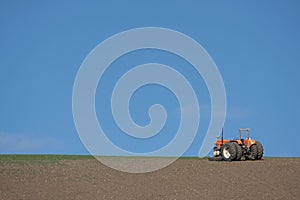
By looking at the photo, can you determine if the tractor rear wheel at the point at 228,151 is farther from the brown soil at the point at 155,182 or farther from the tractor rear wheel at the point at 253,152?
the brown soil at the point at 155,182

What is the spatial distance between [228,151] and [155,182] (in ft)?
29.8

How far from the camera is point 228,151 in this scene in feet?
99.7

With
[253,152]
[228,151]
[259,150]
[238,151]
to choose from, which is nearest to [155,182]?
[238,151]

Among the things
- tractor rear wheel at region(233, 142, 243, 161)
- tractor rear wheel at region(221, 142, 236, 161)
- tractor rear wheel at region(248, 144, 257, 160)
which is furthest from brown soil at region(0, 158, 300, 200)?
tractor rear wheel at region(248, 144, 257, 160)

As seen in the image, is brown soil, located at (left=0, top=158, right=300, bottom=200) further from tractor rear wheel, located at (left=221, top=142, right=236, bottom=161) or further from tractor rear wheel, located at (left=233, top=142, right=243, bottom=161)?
tractor rear wheel, located at (left=233, top=142, right=243, bottom=161)

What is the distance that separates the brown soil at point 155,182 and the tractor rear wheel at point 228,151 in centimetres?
286

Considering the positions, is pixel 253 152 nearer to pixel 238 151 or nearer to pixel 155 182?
pixel 238 151

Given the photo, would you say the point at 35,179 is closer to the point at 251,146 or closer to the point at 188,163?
the point at 188,163

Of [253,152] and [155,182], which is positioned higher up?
[253,152]

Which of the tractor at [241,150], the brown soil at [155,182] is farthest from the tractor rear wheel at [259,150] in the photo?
the brown soil at [155,182]

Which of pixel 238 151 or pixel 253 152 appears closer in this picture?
pixel 238 151

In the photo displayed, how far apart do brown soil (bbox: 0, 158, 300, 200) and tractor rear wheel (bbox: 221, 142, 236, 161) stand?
2.86 metres

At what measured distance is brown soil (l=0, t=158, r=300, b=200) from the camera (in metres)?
20.6

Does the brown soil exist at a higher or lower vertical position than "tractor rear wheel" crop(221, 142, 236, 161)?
lower
